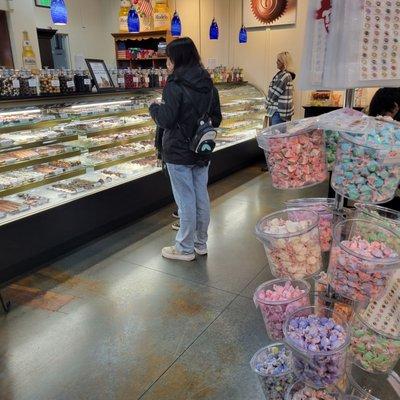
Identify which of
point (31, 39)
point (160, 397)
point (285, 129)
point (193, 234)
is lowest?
point (160, 397)

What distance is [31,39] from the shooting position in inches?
265

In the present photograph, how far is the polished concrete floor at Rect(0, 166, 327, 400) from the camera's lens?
2174mm

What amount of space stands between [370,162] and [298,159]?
0.27 meters

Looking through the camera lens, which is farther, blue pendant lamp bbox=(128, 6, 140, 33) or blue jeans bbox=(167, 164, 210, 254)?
blue pendant lamp bbox=(128, 6, 140, 33)

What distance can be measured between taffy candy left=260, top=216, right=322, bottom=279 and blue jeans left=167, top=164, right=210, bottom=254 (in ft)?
5.75

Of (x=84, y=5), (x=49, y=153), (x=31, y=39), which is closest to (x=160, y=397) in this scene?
(x=49, y=153)

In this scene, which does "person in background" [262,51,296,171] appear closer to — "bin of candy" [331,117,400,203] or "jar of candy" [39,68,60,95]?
"jar of candy" [39,68,60,95]

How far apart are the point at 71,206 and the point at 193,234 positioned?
46.6 inches

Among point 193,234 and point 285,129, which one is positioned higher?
point 285,129

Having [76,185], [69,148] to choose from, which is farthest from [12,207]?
[69,148]

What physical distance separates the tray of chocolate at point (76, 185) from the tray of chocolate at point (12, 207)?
484mm

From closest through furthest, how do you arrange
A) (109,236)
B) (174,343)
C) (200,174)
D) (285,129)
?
(285,129) < (174,343) < (200,174) < (109,236)

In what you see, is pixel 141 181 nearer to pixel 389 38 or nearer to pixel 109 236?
pixel 109 236

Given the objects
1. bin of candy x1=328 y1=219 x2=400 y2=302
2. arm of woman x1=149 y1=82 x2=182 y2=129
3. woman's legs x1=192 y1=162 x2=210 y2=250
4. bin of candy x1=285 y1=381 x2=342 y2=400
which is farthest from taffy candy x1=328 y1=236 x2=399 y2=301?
woman's legs x1=192 y1=162 x2=210 y2=250
